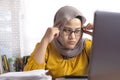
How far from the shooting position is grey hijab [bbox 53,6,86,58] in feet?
4.23

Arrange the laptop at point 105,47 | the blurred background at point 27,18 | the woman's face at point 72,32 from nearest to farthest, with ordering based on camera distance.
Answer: the laptop at point 105,47 < the woman's face at point 72,32 < the blurred background at point 27,18

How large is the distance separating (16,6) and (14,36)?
0.28m

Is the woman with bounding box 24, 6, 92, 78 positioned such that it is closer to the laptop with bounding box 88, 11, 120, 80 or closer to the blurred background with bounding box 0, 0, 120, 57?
the laptop with bounding box 88, 11, 120, 80

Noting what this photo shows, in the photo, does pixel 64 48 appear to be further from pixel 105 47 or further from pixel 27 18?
pixel 27 18

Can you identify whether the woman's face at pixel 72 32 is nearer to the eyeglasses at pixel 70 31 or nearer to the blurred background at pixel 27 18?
the eyeglasses at pixel 70 31

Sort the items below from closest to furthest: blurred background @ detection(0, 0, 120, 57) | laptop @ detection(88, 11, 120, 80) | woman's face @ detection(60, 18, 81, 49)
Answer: laptop @ detection(88, 11, 120, 80) < woman's face @ detection(60, 18, 81, 49) < blurred background @ detection(0, 0, 120, 57)

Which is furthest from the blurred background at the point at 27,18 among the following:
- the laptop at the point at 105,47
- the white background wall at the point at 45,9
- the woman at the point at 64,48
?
the laptop at the point at 105,47

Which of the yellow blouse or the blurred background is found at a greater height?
the blurred background

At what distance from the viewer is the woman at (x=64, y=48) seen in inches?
50.6

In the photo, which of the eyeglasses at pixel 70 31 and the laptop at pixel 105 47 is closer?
the laptop at pixel 105 47

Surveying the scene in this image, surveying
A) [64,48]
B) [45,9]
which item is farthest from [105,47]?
[45,9]

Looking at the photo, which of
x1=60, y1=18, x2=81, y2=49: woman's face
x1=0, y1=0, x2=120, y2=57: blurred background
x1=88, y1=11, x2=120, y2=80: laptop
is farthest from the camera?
x1=0, y1=0, x2=120, y2=57: blurred background

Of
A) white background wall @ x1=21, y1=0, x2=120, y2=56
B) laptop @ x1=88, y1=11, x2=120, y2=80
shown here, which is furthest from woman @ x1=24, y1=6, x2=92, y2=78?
white background wall @ x1=21, y1=0, x2=120, y2=56

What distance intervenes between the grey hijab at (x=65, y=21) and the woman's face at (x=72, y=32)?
0.03m
